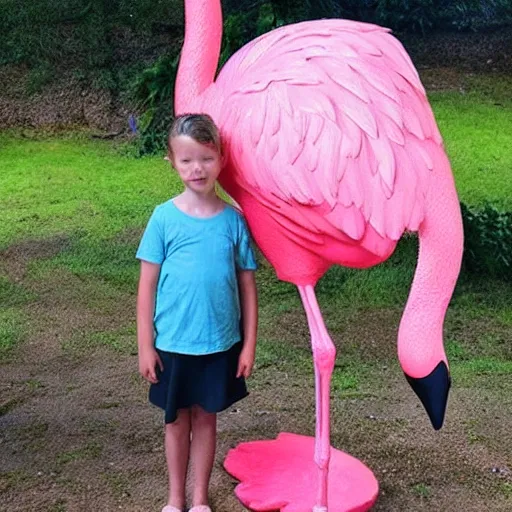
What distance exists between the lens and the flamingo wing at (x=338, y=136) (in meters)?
1.93

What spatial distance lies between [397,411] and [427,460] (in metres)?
0.36

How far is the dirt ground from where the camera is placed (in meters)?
2.43

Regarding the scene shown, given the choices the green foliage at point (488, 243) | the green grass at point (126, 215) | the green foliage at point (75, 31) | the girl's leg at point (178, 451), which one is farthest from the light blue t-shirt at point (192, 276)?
the green foliage at point (75, 31)

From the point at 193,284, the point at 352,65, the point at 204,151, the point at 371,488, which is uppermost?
the point at 352,65

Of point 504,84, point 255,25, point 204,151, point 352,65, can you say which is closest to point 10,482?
point 204,151

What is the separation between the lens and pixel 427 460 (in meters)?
2.61

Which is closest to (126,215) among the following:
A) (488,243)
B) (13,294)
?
(13,294)

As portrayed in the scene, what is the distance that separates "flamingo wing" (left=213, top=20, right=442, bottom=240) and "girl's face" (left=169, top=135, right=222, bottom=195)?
84 mm

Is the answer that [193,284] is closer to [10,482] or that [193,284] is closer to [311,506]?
[311,506]

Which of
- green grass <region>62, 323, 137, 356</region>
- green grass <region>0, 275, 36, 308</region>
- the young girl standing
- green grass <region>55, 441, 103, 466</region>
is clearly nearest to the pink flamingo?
the young girl standing

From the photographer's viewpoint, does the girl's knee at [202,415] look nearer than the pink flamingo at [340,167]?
No

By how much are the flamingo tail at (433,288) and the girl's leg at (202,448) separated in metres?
0.53

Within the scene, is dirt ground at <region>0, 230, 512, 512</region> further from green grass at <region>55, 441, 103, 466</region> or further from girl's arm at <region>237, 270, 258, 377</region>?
girl's arm at <region>237, 270, 258, 377</region>

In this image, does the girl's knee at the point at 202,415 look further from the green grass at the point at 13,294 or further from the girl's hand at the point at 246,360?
the green grass at the point at 13,294
